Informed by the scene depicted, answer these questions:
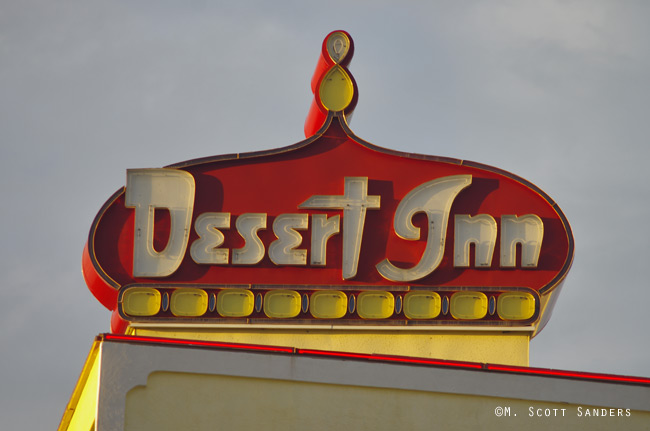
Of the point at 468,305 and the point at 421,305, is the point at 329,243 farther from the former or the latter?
the point at 468,305

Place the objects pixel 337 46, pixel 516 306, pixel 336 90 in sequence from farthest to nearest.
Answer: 1. pixel 337 46
2. pixel 336 90
3. pixel 516 306

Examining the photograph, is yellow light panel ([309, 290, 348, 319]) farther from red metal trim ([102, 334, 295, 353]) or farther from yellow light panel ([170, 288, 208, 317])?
red metal trim ([102, 334, 295, 353])

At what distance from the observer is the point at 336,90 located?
19.1 m

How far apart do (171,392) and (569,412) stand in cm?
465

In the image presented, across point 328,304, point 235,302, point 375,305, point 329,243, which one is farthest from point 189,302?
point 375,305

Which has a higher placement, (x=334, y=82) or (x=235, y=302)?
(x=334, y=82)

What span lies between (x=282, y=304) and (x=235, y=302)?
719mm

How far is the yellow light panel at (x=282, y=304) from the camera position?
17297 millimetres

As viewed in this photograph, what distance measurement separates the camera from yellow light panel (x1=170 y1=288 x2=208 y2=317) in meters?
17.3

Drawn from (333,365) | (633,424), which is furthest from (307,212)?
(633,424)

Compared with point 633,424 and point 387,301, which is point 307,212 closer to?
point 387,301

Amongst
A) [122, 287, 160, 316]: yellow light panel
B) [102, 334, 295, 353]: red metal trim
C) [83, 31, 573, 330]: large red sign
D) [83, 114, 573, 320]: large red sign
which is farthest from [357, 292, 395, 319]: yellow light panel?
[102, 334, 295, 353]: red metal trim

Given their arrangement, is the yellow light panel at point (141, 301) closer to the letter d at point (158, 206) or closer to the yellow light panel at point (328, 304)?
the letter d at point (158, 206)

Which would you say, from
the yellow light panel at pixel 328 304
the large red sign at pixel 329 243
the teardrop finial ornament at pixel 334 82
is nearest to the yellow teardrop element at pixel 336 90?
the teardrop finial ornament at pixel 334 82
